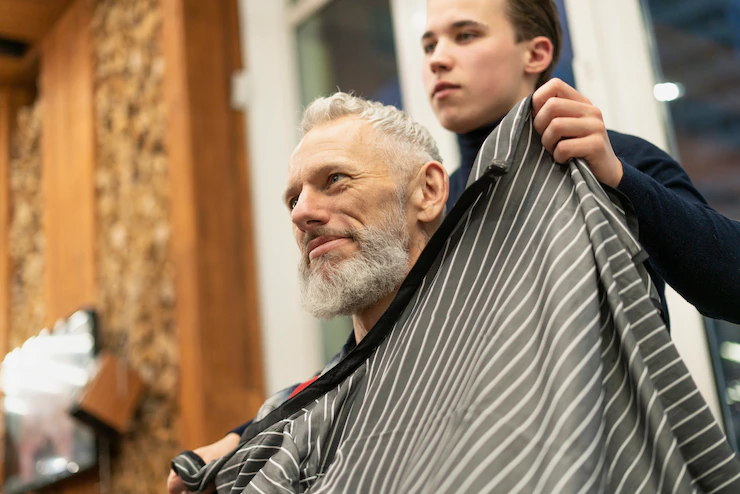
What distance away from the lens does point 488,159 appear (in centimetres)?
113

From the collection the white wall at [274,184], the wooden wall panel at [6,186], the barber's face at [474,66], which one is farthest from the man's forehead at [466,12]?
the wooden wall panel at [6,186]

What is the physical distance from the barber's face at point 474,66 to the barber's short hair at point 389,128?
13 centimetres

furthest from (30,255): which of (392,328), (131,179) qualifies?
(392,328)

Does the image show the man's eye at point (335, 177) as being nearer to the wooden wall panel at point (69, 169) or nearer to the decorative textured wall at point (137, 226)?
the decorative textured wall at point (137, 226)

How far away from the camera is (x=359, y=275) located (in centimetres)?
139

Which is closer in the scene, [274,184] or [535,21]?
[535,21]

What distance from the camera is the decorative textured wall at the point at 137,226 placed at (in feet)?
11.0

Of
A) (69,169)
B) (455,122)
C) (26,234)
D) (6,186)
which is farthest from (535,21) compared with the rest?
(6,186)

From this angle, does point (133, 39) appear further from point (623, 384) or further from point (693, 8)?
point (623, 384)

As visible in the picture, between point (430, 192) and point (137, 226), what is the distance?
8.22 ft

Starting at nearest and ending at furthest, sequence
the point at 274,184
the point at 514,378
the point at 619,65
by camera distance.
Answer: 1. the point at 514,378
2. the point at 619,65
3. the point at 274,184

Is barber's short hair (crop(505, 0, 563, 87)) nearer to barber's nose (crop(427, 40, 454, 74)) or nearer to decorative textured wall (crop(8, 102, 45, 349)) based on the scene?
barber's nose (crop(427, 40, 454, 74))

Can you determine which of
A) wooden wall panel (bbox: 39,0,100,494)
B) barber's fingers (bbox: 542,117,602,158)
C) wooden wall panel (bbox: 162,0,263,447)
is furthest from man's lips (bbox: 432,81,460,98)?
wooden wall panel (bbox: 39,0,100,494)

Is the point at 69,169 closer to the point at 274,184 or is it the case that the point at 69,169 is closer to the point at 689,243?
the point at 274,184
